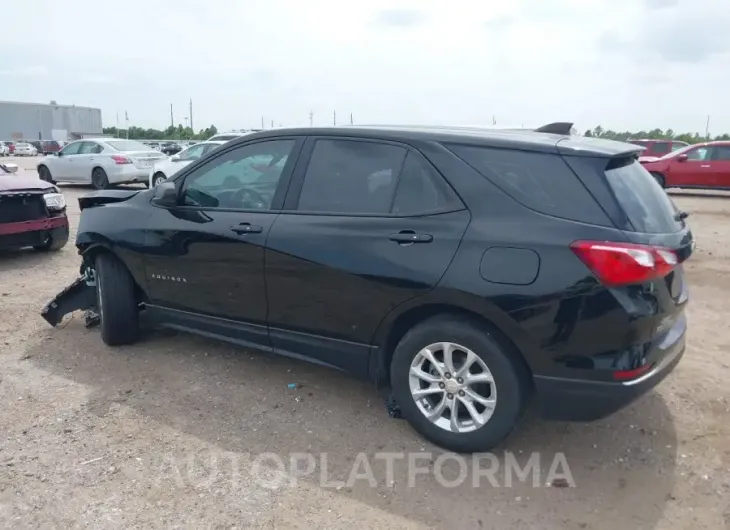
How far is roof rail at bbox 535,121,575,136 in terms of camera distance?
3.78 m

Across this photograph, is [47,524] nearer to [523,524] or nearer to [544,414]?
[523,524]

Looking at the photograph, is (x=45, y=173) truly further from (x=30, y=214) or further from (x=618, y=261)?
(x=618, y=261)

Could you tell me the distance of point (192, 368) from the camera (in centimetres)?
452

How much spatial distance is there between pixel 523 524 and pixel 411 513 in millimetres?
511

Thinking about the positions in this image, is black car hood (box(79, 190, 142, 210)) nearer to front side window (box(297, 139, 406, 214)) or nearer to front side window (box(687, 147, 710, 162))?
front side window (box(297, 139, 406, 214))

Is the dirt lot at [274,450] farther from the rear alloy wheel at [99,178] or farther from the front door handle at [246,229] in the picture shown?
the rear alloy wheel at [99,178]

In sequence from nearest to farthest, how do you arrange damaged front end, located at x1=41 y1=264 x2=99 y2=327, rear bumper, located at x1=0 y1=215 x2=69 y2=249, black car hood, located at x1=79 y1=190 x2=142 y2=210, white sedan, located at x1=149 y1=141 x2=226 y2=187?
black car hood, located at x1=79 y1=190 x2=142 y2=210
damaged front end, located at x1=41 y1=264 x2=99 y2=327
rear bumper, located at x1=0 y1=215 x2=69 y2=249
white sedan, located at x1=149 y1=141 x2=226 y2=187

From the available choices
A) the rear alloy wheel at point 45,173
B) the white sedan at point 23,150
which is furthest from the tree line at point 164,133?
the rear alloy wheel at point 45,173

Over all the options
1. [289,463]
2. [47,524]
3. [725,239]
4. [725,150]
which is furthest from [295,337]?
[725,150]

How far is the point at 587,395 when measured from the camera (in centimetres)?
299

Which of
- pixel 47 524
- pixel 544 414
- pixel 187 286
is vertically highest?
pixel 187 286

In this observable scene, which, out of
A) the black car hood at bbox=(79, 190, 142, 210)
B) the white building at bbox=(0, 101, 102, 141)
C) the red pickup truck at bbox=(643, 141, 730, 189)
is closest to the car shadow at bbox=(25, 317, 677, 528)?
the black car hood at bbox=(79, 190, 142, 210)

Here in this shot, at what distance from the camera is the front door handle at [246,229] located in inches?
155

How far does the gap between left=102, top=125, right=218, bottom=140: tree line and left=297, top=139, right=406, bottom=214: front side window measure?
68.6 m
